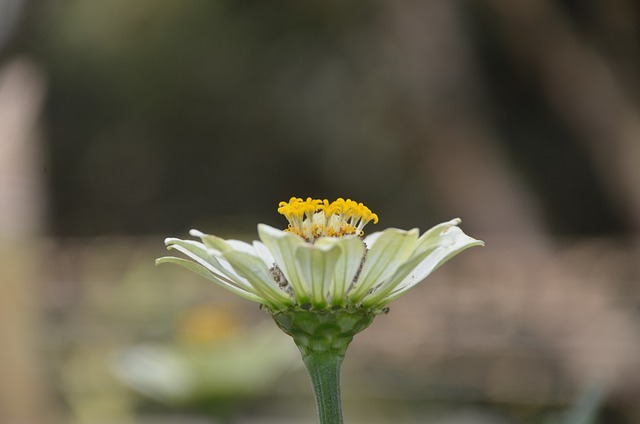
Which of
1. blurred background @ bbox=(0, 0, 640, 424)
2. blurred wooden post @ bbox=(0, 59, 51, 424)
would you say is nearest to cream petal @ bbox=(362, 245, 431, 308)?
blurred background @ bbox=(0, 0, 640, 424)

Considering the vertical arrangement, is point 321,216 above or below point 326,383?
above

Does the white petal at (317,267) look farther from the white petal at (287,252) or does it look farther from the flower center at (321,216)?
the flower center at (321,216)

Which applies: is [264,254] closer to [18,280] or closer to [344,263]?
[344,263]

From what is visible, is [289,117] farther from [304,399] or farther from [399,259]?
[399,259]

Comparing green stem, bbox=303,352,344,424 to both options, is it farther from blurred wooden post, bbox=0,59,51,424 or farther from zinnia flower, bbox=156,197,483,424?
blurred wooden post, bbox=0,59,51,424

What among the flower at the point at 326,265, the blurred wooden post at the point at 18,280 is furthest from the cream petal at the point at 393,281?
the blurred wooden post at the point at 18,280

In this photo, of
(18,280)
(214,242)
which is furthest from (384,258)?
(18,280)
